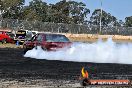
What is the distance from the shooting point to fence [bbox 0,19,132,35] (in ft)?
207

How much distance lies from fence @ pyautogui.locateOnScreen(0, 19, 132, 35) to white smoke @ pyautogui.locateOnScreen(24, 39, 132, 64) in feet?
134

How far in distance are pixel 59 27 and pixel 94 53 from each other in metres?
46.4

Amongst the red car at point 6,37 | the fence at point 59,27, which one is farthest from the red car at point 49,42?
the fence at point 59,27

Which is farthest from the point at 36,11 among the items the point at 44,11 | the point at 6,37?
the point at 6,37

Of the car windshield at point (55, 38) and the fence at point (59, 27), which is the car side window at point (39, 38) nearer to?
the car windshield at point (55, 38)

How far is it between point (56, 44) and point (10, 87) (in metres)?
11.8

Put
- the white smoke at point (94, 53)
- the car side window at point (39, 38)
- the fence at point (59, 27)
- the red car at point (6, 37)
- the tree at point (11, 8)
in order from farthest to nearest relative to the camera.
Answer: the tree at point (11, 8) → the fence at point (59, 27) → the red car at point (6, 37) → the car side window at point (39, 38) → the white smoke at point (94, 53)

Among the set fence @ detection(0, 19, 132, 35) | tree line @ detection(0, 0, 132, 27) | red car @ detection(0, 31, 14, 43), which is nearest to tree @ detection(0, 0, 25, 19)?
tree line @ detection(0, 0, 132, 27)

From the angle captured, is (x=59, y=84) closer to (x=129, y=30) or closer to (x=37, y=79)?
(x=37, y=79)

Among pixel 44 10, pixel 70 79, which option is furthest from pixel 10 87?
pixel 44 10

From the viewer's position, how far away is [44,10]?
11612cm

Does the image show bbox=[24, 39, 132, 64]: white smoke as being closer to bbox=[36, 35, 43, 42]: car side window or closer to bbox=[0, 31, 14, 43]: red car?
bbox=[36, 35, 43, 42]: car side window

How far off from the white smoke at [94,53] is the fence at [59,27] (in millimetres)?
40874

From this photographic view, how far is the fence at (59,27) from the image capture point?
63.0 metres
